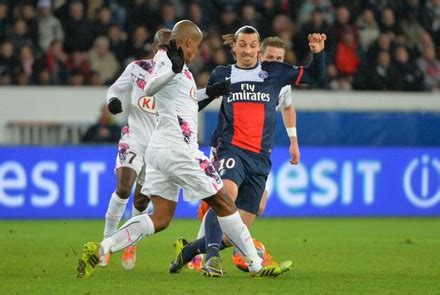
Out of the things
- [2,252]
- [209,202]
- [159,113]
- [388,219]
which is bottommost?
[388,219]

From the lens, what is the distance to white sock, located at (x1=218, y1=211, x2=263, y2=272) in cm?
941

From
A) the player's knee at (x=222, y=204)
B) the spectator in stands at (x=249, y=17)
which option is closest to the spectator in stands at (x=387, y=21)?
the spectator in stands at (x=249, y=17)

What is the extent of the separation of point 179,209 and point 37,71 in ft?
10.6

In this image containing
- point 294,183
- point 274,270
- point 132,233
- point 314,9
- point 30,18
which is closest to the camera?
point 132,233

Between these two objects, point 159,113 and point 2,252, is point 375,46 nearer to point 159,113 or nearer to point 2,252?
point 2,252

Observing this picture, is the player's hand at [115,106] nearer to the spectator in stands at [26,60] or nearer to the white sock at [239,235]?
the white sock at [239,235]

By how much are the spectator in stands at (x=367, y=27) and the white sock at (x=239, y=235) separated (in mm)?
12574

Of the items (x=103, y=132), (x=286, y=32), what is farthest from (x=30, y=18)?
(x=286, y=32)

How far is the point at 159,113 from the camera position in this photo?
939cm

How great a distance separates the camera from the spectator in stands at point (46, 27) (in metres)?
19.7

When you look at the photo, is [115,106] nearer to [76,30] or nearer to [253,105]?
[253,105]

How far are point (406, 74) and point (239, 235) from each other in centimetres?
1254

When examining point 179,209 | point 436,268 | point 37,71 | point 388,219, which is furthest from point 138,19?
point 436,268

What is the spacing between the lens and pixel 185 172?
9.25 meters
